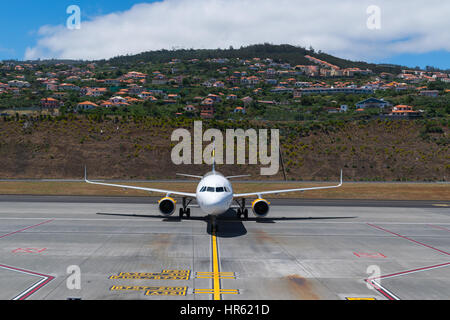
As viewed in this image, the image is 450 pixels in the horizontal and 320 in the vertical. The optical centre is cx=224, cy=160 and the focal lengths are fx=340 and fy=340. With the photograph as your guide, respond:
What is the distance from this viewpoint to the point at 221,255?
18859mm

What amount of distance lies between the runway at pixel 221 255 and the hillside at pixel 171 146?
35.1 metres

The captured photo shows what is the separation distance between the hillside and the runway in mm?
35083

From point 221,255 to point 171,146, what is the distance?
59.7 m

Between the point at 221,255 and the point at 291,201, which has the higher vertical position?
the point at 221,255

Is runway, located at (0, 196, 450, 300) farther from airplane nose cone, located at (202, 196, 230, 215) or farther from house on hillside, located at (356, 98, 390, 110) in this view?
house on hillside, located at (356, 98, 390, 110)

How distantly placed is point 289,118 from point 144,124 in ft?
147

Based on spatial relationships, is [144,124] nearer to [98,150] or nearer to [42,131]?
[98,150]

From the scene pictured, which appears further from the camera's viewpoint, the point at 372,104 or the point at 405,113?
the point at 372,104

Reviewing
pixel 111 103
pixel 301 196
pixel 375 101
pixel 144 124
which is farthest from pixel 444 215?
pixel 111 103

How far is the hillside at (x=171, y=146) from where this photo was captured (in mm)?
67688

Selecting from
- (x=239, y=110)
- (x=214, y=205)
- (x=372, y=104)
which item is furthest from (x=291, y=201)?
(x=372, y=104)
